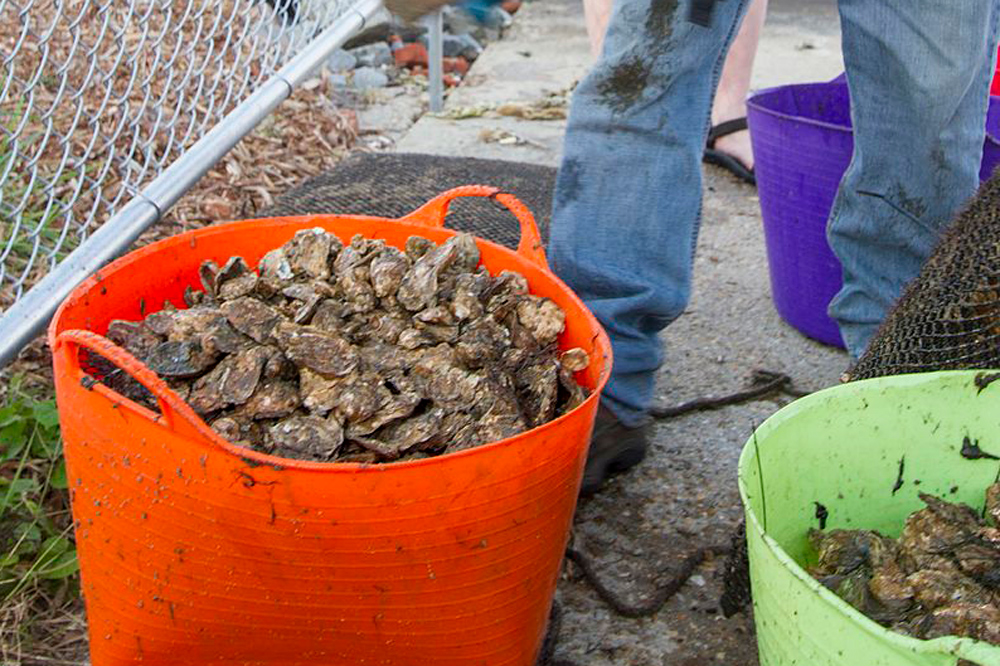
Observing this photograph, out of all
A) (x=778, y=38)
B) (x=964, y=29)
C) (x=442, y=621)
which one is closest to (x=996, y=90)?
(x=964, y=29)

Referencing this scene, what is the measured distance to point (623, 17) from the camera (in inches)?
74.4

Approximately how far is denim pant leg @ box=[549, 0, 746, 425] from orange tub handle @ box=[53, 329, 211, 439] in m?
0.91

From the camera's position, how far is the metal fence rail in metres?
2.34

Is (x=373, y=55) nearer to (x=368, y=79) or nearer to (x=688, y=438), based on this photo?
(x=368, y=79)

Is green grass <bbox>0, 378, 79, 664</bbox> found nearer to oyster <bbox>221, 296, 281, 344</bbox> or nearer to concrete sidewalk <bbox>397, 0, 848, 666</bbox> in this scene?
oyster <bbox>221, 296, 281, 344</bbox>

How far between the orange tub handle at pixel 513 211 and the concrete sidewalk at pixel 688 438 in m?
0.54

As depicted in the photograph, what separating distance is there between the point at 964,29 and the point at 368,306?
1148 mm

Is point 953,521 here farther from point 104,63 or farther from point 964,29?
point 104,63

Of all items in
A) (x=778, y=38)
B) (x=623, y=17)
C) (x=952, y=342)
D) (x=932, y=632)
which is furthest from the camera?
(x=778, y=38)

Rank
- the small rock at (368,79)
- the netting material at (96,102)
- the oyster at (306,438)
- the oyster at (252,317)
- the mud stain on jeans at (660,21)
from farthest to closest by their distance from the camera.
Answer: the small rock at (368,79) → the netting material at (96,102) → the mud stain on jeans at (660,21) → the oyster at (252,317) → the oyster at (306,438)

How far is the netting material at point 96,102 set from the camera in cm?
280

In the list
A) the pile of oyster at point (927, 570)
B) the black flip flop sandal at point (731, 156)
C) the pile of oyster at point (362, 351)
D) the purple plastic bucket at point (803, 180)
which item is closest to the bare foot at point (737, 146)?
the black flip flop sandal at point (731, 156)

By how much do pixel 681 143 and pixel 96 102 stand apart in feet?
7.70

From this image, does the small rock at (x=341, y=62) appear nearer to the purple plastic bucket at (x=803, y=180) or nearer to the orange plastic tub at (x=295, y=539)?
the purple plastic bucket at (x=803, y=180)
